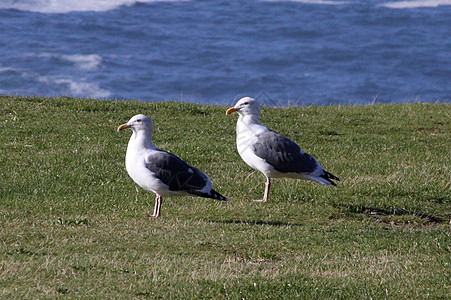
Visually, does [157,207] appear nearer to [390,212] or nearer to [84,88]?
[390,212]

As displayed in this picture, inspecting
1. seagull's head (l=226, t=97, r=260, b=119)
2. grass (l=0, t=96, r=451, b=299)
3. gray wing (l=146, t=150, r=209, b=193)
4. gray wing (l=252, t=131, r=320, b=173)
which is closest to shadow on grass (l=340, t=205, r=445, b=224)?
grass (l=0, t=96, r=451, b=299)

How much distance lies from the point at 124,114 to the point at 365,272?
13212mm

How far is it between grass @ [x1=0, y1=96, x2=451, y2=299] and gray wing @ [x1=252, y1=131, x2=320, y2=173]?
831mm

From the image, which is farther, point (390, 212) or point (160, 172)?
point (390, 212)

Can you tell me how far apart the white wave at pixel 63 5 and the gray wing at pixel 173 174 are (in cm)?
7981

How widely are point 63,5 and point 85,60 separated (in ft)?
66.4

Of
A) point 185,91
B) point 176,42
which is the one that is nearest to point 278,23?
point 176,42

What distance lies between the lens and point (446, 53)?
287 ft

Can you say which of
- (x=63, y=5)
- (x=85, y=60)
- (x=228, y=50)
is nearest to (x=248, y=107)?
(x=85, y=60)

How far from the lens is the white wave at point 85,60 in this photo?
239 feet

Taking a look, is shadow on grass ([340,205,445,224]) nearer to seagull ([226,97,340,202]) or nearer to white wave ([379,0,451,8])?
seagull ([226,97,340,202])

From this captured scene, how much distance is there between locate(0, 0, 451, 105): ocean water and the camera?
68875 mm

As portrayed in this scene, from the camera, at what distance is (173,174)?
1202 centimetres

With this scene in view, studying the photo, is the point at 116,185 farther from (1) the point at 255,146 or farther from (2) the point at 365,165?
(2) the point at 365,165
